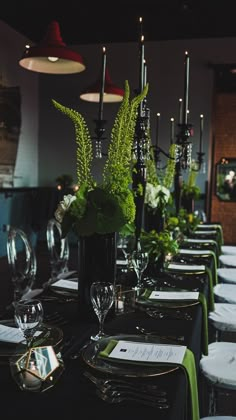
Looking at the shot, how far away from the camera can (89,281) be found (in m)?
1.65

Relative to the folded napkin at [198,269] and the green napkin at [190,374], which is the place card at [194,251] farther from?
the green napkin at [190,374]

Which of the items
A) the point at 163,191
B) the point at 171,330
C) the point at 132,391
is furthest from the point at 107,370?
the point at 163,191

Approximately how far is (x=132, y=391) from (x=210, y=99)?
679 cm

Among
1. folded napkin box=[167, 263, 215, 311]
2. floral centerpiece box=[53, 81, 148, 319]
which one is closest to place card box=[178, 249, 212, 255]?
folded napkin box=[167, 263, 215, 311]

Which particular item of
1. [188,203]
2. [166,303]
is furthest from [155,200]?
[188,203]

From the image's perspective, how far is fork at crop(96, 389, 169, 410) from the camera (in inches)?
39.4

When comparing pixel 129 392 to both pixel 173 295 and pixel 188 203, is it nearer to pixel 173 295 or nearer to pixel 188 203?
pixel 173 295

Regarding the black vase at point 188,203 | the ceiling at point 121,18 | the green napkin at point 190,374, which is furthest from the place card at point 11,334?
the ceiling at point 121,18

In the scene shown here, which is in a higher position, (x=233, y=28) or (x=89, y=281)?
(x=233, y=28)

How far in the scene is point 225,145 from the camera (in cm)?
944

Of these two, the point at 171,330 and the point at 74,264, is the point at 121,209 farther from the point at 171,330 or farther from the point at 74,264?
the point at 74,264

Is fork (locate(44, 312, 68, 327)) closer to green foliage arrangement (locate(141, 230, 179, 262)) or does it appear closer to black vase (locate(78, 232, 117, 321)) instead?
black vase (locate(78, 232, 117, 321))

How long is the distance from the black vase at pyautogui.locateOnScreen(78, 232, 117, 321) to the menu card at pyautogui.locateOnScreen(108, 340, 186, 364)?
0.32m

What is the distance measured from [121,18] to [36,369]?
6313 millimetres
